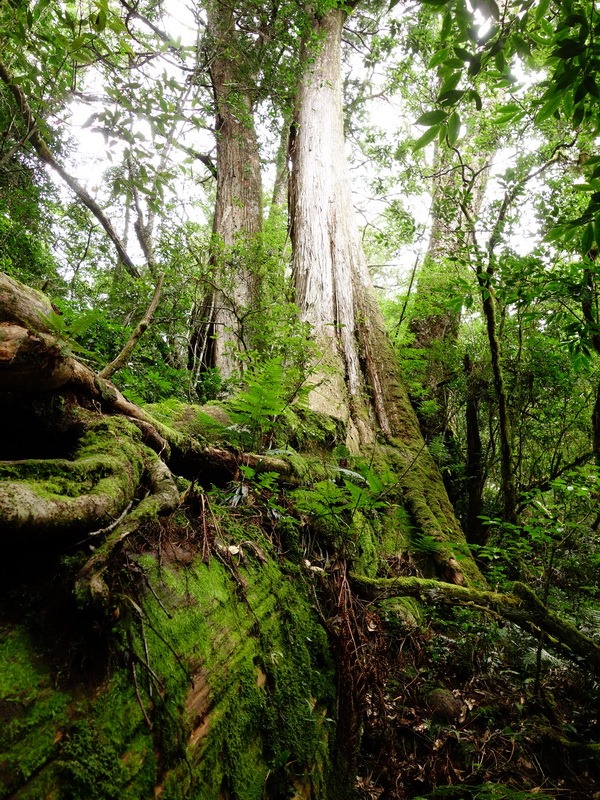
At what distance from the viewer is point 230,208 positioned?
8.77 meters

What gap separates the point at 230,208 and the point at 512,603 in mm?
8392

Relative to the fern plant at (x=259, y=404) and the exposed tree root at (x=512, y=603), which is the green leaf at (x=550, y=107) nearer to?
the fern plant at (x=259, y=404)

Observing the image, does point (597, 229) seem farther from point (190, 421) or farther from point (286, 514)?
point (190, 421)

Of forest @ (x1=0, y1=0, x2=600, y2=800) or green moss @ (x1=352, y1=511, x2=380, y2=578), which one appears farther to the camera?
green moss @ (x1=352, y1=511, x2=380, y2=578)

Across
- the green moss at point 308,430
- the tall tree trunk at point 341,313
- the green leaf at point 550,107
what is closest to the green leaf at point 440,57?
the green leaf at point 550,107

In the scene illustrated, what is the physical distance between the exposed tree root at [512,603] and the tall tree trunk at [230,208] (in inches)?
143

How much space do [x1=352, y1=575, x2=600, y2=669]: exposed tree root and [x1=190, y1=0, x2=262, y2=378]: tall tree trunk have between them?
3624 millimetres

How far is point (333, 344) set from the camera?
5.95 m

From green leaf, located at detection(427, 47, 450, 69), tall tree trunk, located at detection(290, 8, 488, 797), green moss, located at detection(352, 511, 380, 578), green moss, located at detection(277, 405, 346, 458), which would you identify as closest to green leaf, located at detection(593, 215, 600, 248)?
green leaf, located at detection(427, 47, 450, 69)

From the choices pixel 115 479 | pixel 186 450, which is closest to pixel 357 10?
pixel 186 450

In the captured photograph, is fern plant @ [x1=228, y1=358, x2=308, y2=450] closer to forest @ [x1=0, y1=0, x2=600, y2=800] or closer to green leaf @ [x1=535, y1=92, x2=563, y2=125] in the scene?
forest @ [x1=0, y1=0, x2=600, y2=800]

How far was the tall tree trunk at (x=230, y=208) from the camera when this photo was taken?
20.4ft

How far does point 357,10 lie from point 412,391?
10.1 m

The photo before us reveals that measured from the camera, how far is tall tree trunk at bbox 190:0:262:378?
6220 millimetres
